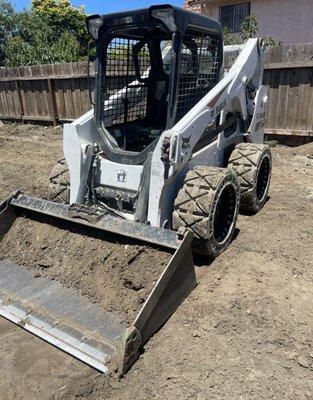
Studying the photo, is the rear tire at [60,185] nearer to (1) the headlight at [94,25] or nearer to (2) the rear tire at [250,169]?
(1) the headlight at [94,25]

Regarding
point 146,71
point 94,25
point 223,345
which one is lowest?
point 223,345

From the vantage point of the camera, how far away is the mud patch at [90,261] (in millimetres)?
3209

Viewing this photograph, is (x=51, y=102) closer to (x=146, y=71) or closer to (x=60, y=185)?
(x=146, y=71)

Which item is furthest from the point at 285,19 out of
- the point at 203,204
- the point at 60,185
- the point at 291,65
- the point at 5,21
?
Answer: the point at 5,21

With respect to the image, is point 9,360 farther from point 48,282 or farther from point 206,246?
point 206,246

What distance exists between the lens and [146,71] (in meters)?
4.62

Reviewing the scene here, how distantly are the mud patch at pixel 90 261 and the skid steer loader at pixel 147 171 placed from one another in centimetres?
9

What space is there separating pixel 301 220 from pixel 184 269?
7.75 ft

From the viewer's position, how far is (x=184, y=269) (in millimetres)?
3219

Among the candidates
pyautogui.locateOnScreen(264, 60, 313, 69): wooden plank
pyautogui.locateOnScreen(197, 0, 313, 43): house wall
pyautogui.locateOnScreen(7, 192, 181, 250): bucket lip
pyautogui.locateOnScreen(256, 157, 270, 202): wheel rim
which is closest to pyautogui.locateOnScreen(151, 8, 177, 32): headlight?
pyautogui.locateOnScreen(7, 192, 181, 250): bucket lip

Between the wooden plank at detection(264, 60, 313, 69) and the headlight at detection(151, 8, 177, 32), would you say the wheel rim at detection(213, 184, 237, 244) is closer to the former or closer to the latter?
the headlight at detection(151, 8, 177, 32)

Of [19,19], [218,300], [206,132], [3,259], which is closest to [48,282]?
[3,259]

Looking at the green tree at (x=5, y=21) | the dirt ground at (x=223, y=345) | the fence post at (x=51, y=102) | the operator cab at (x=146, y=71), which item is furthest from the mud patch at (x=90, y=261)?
the green tree at (x=5, y=21)

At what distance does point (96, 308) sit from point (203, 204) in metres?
1.26
